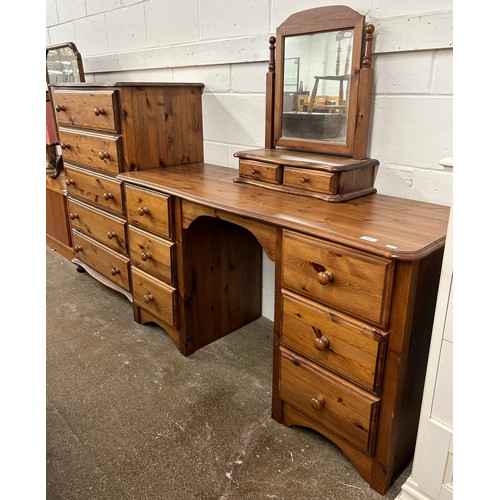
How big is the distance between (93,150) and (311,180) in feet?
4.34

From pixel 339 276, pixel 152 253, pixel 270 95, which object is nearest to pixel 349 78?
pixel 270 95

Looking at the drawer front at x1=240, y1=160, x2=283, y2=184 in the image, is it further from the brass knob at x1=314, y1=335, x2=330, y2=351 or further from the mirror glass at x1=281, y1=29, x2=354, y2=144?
the brass knob at x1=314, y1=335, x2=330, y2=351

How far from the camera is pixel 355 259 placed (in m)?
1.22

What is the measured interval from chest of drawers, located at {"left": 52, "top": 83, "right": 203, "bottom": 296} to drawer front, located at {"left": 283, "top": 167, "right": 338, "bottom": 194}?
2.79 ft

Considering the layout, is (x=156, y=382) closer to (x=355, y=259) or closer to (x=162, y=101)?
(x=355, y=259)

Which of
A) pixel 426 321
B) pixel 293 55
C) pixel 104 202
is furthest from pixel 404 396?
pixel 104 202

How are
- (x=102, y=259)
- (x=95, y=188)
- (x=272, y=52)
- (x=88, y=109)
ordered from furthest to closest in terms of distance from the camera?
(x=102, y=259), (x=95, y=188), (x=88, y=109), (x=272, y=52)

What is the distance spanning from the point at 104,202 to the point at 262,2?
Result: 1303mm

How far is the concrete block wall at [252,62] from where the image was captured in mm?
1536

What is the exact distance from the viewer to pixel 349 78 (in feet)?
5.50

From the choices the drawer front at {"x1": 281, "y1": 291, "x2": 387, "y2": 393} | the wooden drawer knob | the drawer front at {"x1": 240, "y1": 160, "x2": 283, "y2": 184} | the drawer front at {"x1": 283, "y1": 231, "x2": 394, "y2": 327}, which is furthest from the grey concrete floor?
the drawer front at {"x1": 240, "y1": 160, "x2": 283, "y2": 184}

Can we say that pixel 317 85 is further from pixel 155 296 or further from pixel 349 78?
pixel 155 296

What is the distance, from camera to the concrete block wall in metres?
1.54

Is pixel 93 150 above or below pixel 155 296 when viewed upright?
above
